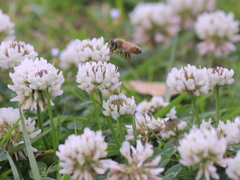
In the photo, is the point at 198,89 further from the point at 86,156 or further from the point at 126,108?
the point at 86,156

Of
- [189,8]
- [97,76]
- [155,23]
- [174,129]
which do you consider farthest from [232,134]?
[189,8]

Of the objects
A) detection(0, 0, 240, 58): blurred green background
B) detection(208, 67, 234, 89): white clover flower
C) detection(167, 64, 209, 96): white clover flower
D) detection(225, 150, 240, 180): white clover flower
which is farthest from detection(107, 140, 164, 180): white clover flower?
detection(0, 0, 240, 58): blurred green background

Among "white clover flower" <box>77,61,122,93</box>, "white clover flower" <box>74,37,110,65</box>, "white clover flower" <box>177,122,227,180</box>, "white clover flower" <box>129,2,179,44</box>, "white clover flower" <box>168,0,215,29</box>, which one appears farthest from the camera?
"white clover flower" <box>168,0,215,29</box>

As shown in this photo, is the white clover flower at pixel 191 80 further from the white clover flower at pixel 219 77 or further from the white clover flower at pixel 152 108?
the white clover flower at pixel 152 108

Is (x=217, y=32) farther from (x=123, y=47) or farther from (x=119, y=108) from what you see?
(x=119, y=108)

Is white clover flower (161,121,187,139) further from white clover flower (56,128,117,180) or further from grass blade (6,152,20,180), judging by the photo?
grass blade (6,152,20,180)

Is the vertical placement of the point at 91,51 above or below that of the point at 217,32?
below

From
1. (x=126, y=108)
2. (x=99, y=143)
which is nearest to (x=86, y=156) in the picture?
(x=99, y=143)
